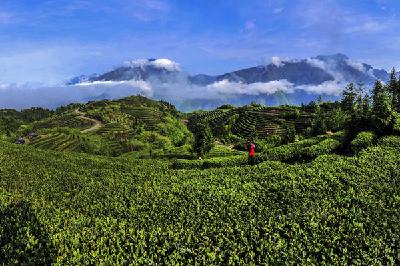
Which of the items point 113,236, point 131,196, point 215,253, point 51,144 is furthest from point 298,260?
point 51,144

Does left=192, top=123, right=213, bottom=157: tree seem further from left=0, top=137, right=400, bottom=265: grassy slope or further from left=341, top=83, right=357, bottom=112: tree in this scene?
left=341, top=83, right=357, bottom=112: tree

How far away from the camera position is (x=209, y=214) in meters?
25.7

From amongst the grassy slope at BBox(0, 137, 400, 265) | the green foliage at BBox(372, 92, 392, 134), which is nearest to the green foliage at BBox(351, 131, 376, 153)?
the green foliage at BBox(372, 92, 392, 134)

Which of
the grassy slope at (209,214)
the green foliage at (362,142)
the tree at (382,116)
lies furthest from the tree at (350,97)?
the grassy slope at (209,214)

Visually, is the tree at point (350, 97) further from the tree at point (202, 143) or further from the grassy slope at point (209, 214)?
the grassy slope at point (209, 214)

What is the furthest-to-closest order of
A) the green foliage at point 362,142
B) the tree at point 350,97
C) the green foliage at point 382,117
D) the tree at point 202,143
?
the tree at point 350,97, the tree at point 202,143, the green foliage at point 382,117, the green foliage at point 362,142

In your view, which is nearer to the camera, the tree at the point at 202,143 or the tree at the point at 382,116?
the tree at the point at 382,116

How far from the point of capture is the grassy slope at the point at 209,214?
21.9 meters

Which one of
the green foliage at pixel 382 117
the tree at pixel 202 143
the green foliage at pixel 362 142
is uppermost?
the green foliage at pixel 382 117

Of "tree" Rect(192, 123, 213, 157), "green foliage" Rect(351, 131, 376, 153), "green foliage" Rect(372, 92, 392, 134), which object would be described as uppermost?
"green foliage" Rect(372, 92, 392, 134)

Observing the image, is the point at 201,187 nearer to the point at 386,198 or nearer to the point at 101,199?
the point at 101,199

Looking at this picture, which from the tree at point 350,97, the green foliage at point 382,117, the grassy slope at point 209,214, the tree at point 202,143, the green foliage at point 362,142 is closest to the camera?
the grassy slope at point 209,214

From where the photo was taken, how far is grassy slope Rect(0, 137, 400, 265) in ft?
71.9

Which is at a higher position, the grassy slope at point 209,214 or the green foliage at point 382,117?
the green foliage at point 382,117
